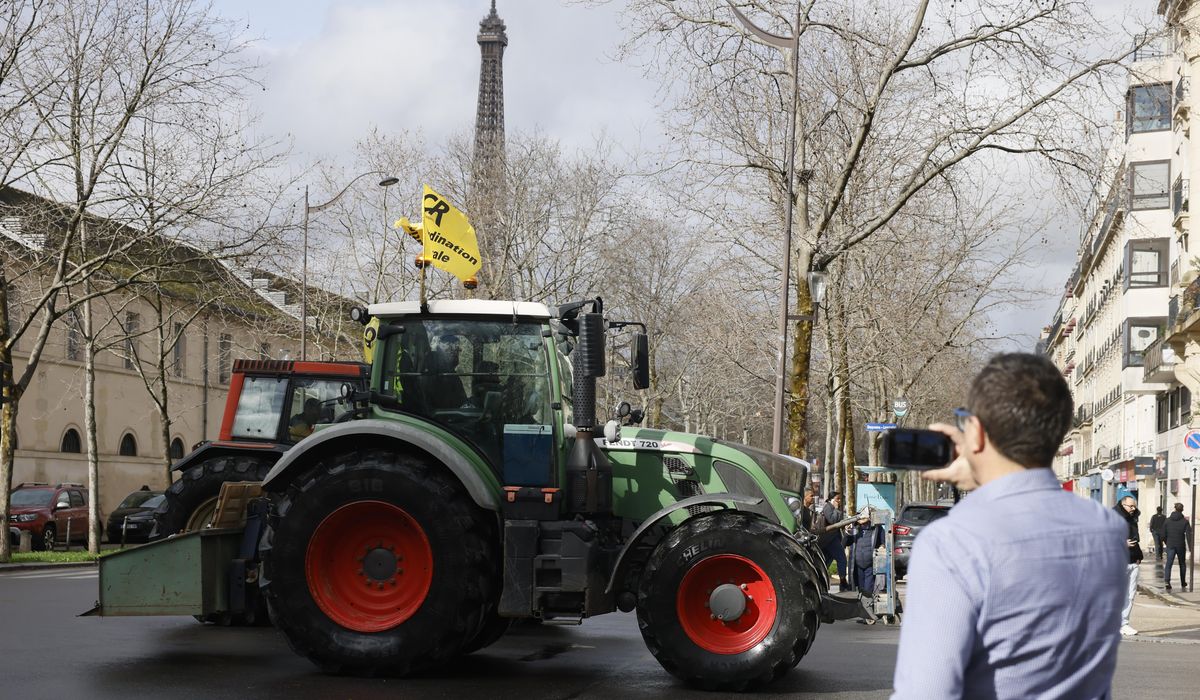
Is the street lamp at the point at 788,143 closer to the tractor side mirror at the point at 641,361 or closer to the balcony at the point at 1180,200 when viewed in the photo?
the tractor side mirror at the point at 641,361

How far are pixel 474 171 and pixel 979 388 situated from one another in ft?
143

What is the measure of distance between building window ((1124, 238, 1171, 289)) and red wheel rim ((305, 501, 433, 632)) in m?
46.1

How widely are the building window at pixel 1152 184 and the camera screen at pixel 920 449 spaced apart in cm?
5135

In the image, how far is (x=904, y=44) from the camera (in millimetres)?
21844

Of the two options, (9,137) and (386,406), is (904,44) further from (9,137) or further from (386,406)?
(9,137)

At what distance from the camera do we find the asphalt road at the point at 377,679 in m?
9.74

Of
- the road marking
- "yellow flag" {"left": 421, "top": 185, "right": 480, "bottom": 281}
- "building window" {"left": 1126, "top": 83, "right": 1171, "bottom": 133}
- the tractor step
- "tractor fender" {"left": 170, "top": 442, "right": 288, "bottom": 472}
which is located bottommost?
the road marking

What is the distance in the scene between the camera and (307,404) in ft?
61.4

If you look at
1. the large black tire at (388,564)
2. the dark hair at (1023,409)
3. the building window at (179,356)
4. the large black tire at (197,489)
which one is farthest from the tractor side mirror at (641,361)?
the building window at (179,356)

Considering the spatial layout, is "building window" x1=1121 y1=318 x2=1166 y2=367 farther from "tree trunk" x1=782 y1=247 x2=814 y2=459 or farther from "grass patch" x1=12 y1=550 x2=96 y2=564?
"grass patch" x1=12 y1=550 x2=96 y2=564

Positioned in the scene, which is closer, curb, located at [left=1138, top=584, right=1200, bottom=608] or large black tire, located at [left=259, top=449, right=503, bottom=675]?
large black tire, located at [left=259, top=449, right=503, bottom=675]

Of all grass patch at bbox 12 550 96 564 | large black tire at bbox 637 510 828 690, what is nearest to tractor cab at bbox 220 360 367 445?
large black tire at bbox 637 510 828 690

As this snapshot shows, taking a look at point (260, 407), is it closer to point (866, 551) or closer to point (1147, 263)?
point (866, 551)

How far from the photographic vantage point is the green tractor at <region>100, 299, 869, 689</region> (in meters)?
10.0
